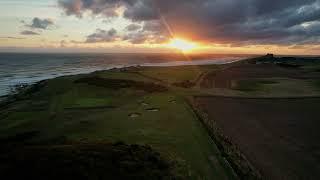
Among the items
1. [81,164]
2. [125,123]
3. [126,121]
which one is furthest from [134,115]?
[81,164]

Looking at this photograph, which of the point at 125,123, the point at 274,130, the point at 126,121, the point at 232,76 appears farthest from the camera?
the point at 232,76

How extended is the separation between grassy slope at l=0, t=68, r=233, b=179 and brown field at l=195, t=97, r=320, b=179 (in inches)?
126

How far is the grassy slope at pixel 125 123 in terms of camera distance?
74.8ft

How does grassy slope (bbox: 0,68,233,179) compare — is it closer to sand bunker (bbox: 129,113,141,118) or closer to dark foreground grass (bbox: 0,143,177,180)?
sand bunker (bbox: 129,113,141,118)

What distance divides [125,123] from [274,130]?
47.1 feet

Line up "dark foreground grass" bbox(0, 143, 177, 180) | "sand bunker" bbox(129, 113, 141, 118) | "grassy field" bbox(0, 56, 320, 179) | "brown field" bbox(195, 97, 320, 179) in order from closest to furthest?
"dark foreground grass" bbox(0, 143, 177, 180) < "grassy field" bbox(0, 56, 320, 179) < "brown field" bbox(195, 97, 320, 179) < "sand bunker" bbox(129, 113, 141, 118)

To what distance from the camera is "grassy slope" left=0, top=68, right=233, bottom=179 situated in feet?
74.8

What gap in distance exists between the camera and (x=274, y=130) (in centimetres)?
3238

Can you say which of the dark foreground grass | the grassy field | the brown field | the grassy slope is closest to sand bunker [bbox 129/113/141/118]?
the grassy field

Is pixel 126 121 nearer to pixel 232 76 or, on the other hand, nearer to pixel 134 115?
pixel 134 115

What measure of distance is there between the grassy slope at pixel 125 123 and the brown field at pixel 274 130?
3.19m

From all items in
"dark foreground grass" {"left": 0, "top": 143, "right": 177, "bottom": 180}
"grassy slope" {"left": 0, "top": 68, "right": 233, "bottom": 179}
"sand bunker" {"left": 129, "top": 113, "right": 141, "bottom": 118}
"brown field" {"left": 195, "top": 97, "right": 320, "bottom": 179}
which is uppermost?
"dark foreground grass" {"left": 0, "top": 143, "right": 177, "bottom": 180}

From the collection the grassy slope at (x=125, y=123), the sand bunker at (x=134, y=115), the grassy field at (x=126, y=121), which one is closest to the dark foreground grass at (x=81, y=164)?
the grassy field at (x=126, y=121)

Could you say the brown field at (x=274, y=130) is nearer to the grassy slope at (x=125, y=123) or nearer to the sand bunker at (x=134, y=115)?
the grassy slope at (x=125, y=123)
